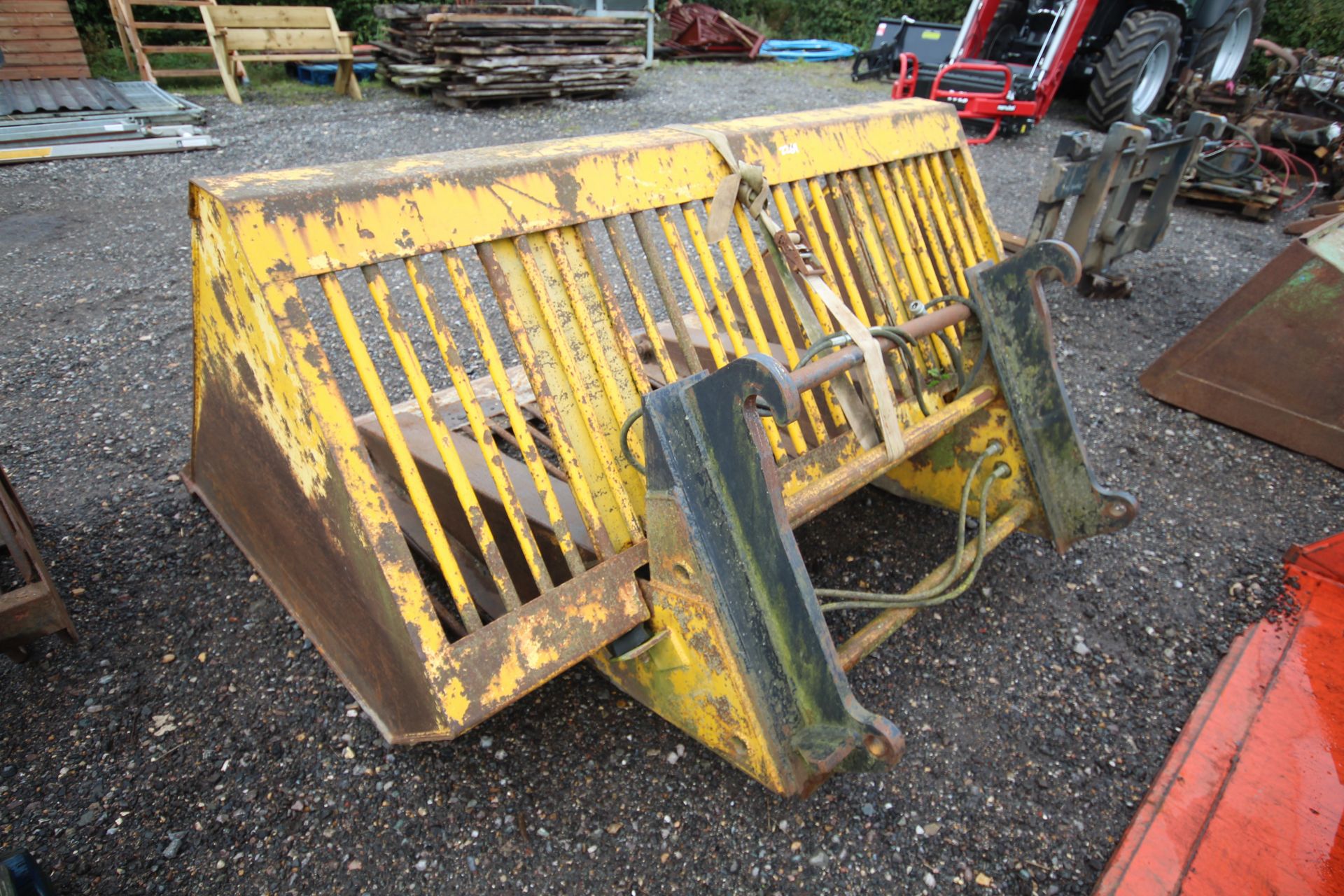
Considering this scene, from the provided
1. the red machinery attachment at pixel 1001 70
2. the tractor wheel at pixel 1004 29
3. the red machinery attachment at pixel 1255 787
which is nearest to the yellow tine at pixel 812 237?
the red machinery attachment at pixel 1255 787

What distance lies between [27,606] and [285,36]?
10257 millimetres

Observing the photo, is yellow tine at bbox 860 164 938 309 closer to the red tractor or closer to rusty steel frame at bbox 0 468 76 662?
rusty steel frame at bbox 0 468 76 662

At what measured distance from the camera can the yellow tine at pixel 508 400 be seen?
5.66 ft

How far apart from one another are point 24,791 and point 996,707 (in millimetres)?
2756

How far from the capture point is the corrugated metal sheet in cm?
783

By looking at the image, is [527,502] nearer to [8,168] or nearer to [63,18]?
[8,168]

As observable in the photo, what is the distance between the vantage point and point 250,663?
250 centimetres

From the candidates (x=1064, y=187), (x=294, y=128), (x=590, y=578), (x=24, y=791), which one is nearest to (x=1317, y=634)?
(x=590, y=578)

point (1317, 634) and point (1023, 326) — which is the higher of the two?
point (1023, 326)

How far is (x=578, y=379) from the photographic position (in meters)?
1.88

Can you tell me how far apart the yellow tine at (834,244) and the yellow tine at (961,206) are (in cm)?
61

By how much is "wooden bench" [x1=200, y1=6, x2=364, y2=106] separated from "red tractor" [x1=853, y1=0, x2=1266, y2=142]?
7172mm

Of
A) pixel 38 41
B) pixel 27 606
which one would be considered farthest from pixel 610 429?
pixel 38 41

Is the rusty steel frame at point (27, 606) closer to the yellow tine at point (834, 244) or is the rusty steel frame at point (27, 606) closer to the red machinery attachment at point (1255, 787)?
the yellow tine at point (834, 244)
